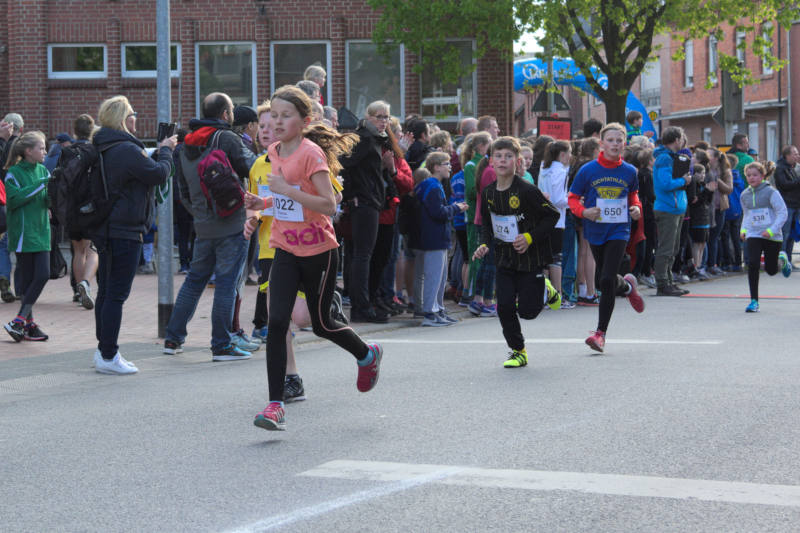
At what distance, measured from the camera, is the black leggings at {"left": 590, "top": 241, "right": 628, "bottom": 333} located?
1015 cm

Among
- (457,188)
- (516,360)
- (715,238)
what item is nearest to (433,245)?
(457,188)

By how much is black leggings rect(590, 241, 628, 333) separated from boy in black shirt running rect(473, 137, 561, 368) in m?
0.79

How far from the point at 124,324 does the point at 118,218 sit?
147 inches

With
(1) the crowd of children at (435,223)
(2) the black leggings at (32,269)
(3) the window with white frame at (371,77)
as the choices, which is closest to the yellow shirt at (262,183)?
(1) the crowd of children at (435,223)

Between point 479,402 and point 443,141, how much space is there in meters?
6.89

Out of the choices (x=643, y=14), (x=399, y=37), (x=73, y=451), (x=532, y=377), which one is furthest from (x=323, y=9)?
(x=73, y=451)

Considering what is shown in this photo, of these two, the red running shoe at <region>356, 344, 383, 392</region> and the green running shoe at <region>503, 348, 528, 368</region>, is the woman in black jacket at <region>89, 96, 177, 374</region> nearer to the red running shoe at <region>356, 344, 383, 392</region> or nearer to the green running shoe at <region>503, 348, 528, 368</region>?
the red running shoe at <region>356, 344, 383, 392</region>

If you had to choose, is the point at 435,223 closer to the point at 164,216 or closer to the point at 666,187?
the point at 164,216

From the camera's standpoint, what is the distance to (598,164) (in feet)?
35.4

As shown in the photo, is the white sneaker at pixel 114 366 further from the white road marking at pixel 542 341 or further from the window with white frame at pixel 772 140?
the window with white frame at pixel 772 140

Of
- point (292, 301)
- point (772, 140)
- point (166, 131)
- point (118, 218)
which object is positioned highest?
point (772, 140)

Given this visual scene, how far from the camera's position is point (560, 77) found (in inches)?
1163

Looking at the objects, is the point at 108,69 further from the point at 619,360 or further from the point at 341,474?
the point at 341,474

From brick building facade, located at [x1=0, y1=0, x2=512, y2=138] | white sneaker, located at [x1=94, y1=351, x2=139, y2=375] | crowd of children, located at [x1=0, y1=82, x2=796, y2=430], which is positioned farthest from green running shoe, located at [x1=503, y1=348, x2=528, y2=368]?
brick building facade, located at [x1=0, y1=0, x2=512, y2=138]
